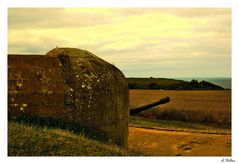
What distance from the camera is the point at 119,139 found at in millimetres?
9461

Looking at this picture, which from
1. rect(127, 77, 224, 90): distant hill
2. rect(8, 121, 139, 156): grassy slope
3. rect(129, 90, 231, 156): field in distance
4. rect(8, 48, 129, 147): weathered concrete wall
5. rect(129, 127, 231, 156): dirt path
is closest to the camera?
rect(8, 121, 139, 156): grassy slope

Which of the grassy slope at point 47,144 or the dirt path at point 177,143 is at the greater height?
the grassy slope at point 47,144

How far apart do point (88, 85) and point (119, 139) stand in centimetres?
172

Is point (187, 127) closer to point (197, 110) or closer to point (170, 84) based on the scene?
point (197, 110)

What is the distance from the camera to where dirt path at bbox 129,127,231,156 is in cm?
1116

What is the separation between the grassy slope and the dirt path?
346 centimetres

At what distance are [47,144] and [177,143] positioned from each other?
265 inches

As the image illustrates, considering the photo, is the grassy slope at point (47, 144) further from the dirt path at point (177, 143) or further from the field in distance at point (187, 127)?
the dirt path at point (177, 143)

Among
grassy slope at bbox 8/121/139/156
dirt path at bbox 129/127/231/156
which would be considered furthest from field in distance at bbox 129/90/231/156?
grassy slope at bbox 8/121/139/156

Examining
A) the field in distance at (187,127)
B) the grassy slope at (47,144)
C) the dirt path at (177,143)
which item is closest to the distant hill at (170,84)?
the field in distance at (187,127)

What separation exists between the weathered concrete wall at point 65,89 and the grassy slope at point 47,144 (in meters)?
0.78

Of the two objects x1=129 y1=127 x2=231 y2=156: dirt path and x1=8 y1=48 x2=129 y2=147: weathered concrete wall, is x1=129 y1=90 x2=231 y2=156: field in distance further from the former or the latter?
x1=8 y1=48 x2=129 y2=147: weathered concrete wall

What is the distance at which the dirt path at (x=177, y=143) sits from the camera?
36.6 ft
